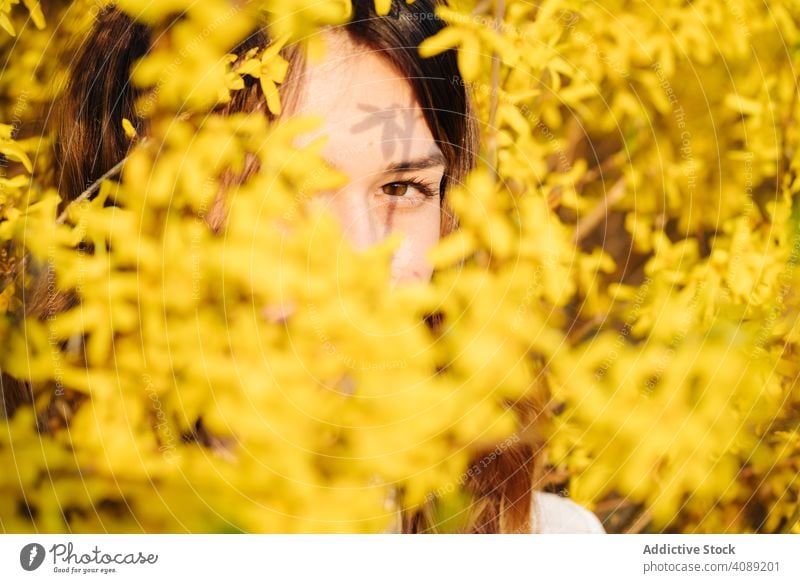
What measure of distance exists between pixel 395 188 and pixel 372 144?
5 centimetres

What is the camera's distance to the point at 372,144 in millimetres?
740

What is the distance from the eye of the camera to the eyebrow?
2.45ft

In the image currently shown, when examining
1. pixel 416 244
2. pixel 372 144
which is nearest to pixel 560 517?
pixel 416 244

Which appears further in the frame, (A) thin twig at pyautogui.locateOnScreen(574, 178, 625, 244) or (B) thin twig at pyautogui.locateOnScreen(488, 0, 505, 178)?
(A) thin twig at pyautogui.locateOnScreen(574, 178, 625, 244)

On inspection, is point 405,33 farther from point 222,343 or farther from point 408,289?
point 222,343

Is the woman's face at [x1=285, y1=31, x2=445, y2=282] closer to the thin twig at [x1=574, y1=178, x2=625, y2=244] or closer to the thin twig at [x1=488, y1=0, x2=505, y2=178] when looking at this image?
the thin twig at [x1=488, y1=0, x2=505, y2=178]

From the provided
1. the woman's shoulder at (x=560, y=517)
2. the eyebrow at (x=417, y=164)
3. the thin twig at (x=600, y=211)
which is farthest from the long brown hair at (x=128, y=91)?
the woman's shoulder at (x=560, y=517)

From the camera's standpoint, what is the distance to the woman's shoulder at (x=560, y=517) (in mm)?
836

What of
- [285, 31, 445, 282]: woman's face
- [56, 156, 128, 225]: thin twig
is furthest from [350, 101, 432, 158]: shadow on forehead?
[56, 156, 128, 225]: thin twig

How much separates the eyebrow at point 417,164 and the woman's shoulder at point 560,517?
0.40 m

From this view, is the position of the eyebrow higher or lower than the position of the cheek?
higher

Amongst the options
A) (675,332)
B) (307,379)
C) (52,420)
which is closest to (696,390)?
(675,332)

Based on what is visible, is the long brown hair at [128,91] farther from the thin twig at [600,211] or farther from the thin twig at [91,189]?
the thin twig at [600,211]
